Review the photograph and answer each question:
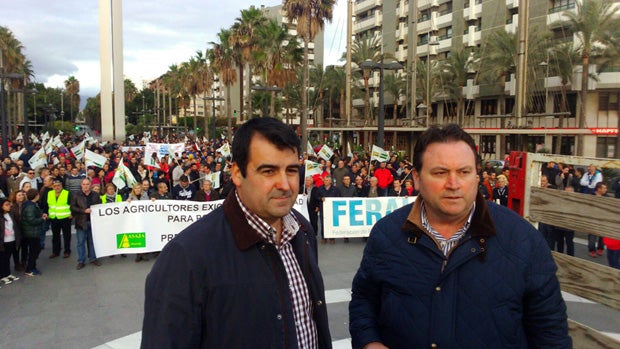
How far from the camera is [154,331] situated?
1.88 meters

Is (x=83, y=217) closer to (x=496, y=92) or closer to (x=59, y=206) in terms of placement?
(x=59, y=206)

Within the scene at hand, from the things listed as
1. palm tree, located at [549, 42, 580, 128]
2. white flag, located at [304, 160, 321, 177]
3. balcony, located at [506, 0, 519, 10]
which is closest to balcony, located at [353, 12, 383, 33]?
balcony, located at [506, 0, 519, 10]

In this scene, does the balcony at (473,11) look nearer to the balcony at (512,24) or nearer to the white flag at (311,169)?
the balcony at (512,24)

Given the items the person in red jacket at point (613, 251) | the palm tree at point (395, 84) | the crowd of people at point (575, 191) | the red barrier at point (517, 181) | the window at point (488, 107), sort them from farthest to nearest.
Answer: the palm tree at point (395, 84)
the window at point (488, 107)
the crowd of people at point (575, 191)
the person in red jacket at point (613, 251)
the red barrier at point (517, 181)

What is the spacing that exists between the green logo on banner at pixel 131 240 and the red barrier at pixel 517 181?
324 inches

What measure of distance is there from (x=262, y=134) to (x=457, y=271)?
3.47ft

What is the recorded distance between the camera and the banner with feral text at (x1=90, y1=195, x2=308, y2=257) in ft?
31.8

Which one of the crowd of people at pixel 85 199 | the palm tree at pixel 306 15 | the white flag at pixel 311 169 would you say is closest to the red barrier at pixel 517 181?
the crowd of people at pixel 85 199

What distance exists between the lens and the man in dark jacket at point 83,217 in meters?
9.41

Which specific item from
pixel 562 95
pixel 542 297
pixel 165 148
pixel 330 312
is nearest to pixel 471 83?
pixel 562 95

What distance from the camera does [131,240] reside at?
9.85m

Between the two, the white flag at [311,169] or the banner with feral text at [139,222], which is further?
the white flag at [311,169]

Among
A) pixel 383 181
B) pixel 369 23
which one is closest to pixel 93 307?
pixel 383 181

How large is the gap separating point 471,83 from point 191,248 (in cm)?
4755
